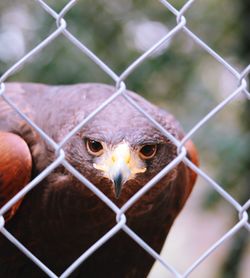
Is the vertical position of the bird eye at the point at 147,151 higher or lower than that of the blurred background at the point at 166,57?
lower

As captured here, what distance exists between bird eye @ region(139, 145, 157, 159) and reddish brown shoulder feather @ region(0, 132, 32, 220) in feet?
→ 1.27

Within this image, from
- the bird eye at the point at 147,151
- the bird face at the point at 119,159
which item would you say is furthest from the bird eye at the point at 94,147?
the bird eye at the point at 147,151

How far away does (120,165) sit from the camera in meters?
2.20

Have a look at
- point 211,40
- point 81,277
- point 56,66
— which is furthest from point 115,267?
point 211,40

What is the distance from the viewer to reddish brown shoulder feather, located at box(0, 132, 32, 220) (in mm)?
2350

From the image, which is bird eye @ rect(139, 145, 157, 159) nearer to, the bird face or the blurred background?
the bird face

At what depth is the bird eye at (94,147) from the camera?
2371mm

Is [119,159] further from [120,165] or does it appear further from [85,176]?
[85,176]

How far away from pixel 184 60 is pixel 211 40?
1.08ft

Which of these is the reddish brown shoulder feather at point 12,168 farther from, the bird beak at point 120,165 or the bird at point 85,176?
the bird beak at point 120,165

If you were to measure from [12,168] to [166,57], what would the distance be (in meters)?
1.90

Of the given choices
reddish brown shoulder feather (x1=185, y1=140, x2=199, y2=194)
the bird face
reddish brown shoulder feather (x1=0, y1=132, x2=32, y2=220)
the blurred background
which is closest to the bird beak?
the bird face

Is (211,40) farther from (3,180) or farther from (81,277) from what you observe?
(3,180)

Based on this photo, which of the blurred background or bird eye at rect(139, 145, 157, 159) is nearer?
bird eye at rect(139, 145, 157, 159)
